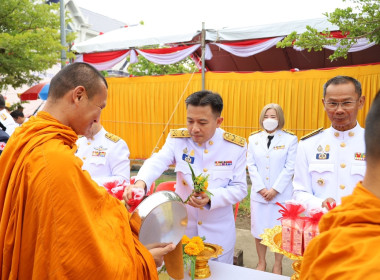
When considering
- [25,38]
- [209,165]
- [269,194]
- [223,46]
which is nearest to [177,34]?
[223,46]

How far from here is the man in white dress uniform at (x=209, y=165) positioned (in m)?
2.58

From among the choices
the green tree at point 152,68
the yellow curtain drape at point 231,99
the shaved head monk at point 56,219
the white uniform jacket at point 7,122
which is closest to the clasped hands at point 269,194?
the shaved head monk at point 56,219

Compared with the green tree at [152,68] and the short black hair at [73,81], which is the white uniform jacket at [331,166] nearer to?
the short black hair at [73,81]

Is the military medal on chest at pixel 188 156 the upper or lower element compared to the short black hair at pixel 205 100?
lower

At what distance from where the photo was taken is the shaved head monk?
1281mm

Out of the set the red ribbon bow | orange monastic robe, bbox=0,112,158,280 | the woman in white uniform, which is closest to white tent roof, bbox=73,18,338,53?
the woman in white uniform

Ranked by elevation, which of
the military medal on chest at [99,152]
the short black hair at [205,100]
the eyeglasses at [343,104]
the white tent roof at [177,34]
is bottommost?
the military medal on chest at [99,152]

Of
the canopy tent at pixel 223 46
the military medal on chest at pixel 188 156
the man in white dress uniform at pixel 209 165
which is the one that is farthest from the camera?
the canopy tent at pixel 223 46

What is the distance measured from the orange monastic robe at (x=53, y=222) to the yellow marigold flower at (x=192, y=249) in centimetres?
53

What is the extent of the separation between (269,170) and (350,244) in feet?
11.5

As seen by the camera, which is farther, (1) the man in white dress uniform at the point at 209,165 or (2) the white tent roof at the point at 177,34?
(2) the white tent roof at the point at 177,34

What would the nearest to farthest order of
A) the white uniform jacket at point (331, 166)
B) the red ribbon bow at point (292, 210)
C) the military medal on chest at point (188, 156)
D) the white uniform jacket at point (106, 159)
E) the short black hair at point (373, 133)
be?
the short black hair at point (373, 133) → the red ribbon bow at point (292, 210) → the white uniform jacket at point (331, 166) → the military medal on chest at point (188, 156) → the white uniform jacket at point (106, 159)

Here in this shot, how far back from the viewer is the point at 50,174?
130 centimetres

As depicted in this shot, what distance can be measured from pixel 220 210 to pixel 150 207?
1.39 m
